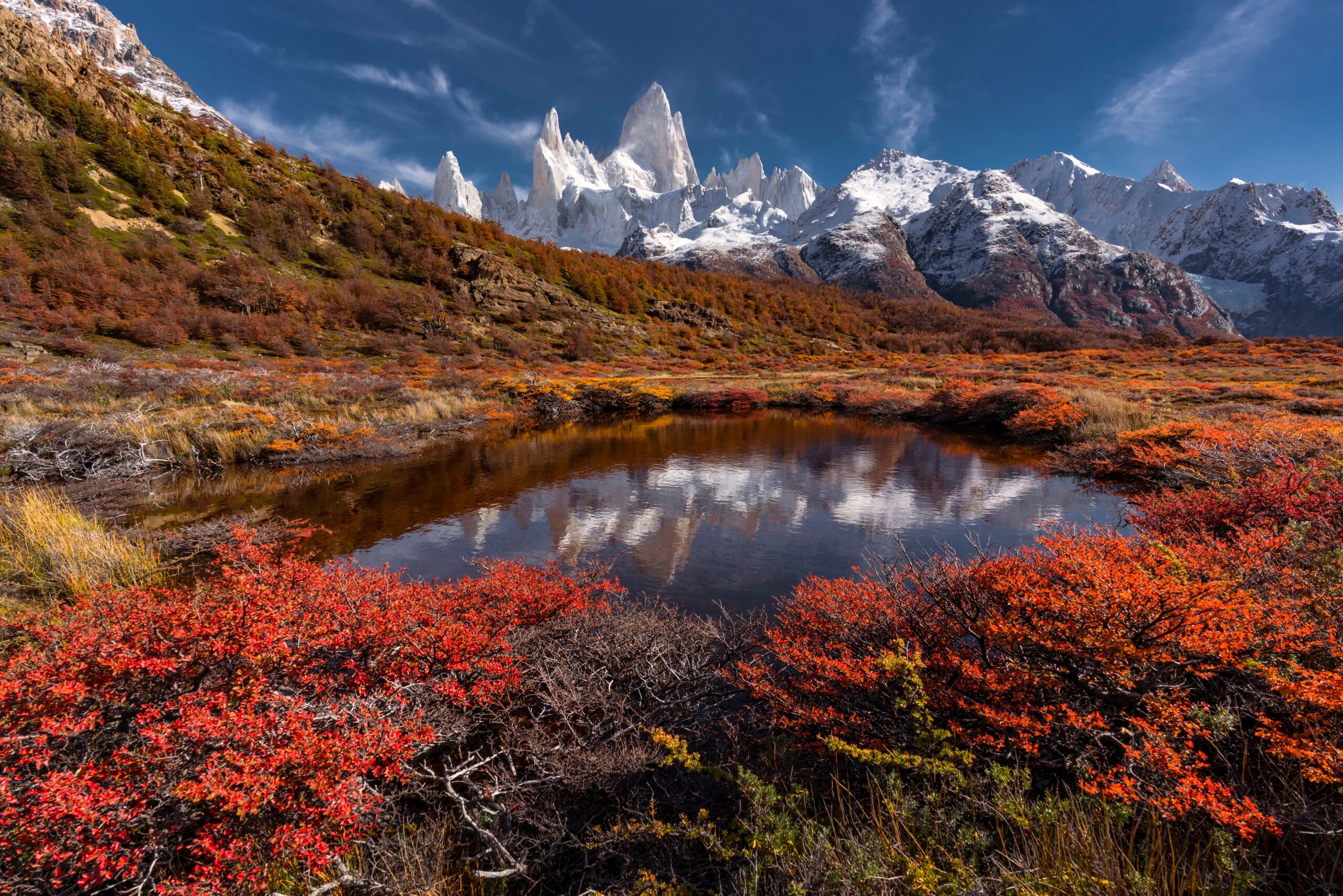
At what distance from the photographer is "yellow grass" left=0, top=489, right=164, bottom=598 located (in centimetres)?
548

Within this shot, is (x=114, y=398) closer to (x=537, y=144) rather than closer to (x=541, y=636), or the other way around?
(x=541, y=636)

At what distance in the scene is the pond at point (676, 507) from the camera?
7.86m

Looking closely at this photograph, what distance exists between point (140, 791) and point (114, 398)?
73.4ft

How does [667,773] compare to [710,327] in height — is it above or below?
below

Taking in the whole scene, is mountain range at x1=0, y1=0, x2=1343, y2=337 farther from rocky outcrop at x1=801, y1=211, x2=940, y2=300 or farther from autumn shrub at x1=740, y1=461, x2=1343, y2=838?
autumn shrub at x1=740, y1=461, x2=1343, y2=838

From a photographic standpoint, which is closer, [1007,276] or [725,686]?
[725,686]

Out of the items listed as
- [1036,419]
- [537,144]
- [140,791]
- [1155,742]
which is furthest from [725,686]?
[537,144]

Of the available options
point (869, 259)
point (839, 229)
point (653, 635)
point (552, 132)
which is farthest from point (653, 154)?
point (653, 635)

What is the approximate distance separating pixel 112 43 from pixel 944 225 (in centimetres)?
20913

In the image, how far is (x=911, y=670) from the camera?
10.0 ft

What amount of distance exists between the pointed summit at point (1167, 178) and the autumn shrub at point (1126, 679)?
25623cm

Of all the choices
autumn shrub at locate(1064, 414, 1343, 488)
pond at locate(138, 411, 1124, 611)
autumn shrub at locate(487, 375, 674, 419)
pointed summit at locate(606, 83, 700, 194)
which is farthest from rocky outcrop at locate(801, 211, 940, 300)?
pond at locate(138, 411, 1124, 611)

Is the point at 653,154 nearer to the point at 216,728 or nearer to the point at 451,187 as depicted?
the point at 451,187

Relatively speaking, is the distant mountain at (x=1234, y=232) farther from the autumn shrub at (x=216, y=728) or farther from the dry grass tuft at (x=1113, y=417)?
the autumn shrub at (x=216, y=728)
